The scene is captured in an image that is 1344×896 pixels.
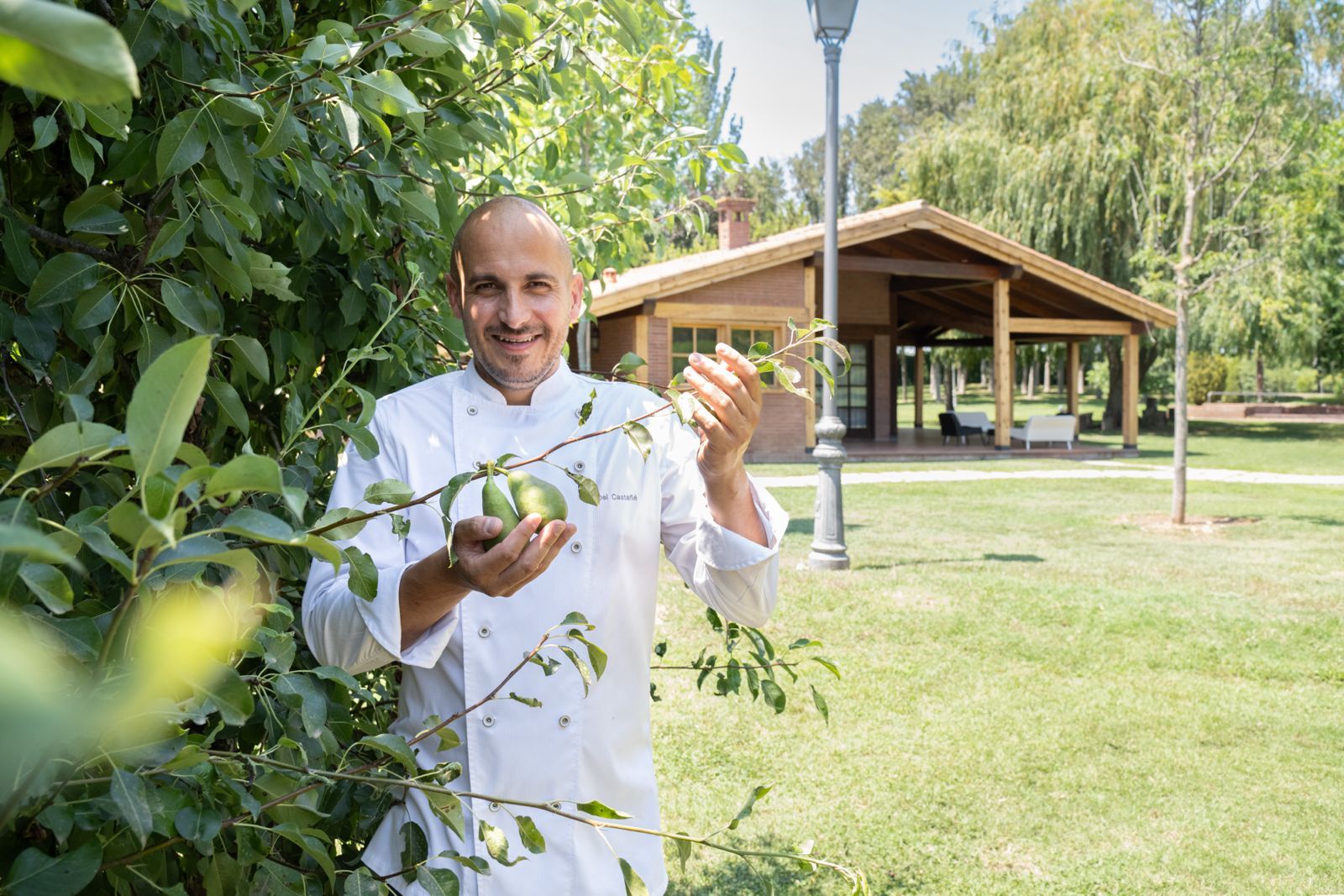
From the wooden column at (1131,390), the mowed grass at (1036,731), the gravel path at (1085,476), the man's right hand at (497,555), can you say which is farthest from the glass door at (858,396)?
the man's right hand at (497,555)

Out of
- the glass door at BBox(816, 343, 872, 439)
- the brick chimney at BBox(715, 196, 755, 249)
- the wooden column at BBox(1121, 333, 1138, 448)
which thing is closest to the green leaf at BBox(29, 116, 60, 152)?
the brick chimney at BBox(715, 196, 755, 249)

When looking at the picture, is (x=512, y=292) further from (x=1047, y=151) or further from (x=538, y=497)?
(x=1047, y=151)

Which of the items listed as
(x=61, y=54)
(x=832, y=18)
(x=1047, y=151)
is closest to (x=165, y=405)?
(x=61, y=54)

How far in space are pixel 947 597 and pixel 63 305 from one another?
799cm

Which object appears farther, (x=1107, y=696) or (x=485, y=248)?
(x=1107, y=696)

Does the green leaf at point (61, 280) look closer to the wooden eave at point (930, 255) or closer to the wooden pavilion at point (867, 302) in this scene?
the wooden eave at point (930, 255)

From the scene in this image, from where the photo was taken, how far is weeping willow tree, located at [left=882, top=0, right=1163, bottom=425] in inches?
1029

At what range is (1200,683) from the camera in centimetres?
664

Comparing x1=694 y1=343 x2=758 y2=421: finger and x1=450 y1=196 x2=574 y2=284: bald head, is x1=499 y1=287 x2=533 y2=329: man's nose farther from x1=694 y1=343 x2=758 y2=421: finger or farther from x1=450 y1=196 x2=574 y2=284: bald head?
x1=694 y1=343 x2=758 y2=421: finger

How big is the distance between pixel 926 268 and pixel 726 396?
850 inches

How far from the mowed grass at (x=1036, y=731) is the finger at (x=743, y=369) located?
2.94 m

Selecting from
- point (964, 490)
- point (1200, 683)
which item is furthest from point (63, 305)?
point (964, 490)

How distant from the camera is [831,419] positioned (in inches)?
386

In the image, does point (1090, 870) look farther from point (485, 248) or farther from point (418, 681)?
point (485, 248)
